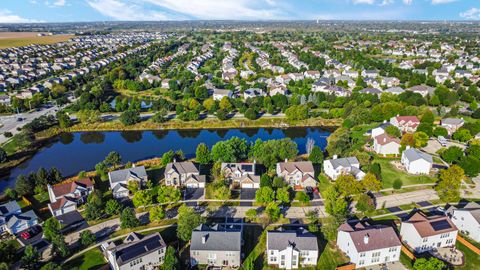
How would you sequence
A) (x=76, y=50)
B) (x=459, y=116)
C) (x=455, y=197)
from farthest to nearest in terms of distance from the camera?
(x=76, y=50), (x=459, y=116), (x=455, y=197)

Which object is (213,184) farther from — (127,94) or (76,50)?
(76,50)

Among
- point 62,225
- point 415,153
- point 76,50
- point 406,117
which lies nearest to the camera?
point 62,225

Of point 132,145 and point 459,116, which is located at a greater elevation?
point 459,116

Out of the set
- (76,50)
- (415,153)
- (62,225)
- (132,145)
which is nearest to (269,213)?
(62,225)

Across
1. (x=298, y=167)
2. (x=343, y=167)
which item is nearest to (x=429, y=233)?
(x=343, y=167)

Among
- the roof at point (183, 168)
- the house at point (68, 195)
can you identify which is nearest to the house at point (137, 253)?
the house at point (68, 195)

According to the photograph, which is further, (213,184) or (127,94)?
(127,94)

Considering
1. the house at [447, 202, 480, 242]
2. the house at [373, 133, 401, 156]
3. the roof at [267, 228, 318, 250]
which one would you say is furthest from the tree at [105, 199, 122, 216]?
the house at [373, 133, 401, 156]
